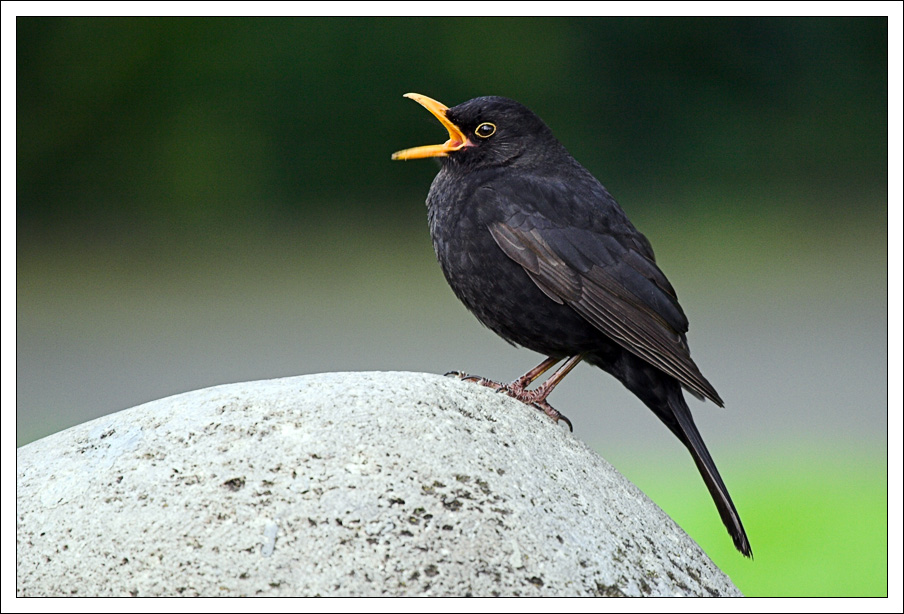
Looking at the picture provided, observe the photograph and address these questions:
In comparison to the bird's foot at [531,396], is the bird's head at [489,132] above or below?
above

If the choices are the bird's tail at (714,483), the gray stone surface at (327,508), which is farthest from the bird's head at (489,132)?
the gray stone surface at (327,508)

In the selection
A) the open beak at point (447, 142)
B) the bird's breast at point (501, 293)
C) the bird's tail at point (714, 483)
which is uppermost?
the open beak at point (447, 142)

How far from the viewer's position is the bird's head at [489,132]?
4.86 metres

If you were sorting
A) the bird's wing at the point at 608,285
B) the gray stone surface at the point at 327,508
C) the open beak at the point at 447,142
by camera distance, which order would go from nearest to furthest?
1. the gray stone surface at the point at 327,508
2. the bird's wing at the point at 608,285
3. the open beak at the point at 447,142

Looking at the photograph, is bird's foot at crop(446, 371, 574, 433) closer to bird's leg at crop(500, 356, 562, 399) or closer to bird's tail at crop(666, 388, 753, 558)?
bird's leg at crop(500, 356, 562, 399)

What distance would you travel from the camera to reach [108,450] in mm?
3561

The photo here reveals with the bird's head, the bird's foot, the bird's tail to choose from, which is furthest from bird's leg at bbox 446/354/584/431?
the bird's head

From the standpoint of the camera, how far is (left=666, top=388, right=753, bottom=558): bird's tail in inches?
173

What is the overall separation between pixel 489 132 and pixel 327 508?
2.34 m

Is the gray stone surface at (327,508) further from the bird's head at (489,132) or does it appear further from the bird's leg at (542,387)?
the bird's head at (489,132)

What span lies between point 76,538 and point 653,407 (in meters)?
2.57

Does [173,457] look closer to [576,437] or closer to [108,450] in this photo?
[108,450]

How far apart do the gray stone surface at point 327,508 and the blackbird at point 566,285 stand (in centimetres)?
76

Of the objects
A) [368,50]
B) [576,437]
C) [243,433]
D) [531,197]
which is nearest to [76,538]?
[243,433]
